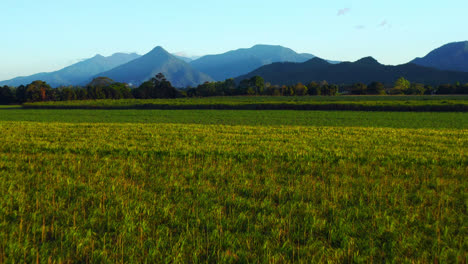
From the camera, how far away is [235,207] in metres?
7.00

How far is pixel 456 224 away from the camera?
20.1ft

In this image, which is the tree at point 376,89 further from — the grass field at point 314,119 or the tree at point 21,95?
the tree at point 21,95

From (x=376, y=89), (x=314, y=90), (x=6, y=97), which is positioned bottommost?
(x=376, y=89)

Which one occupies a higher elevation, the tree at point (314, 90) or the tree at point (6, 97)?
the tree at point (6, 97)

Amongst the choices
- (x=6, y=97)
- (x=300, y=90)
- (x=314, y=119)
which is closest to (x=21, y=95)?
(x=6, y=97)

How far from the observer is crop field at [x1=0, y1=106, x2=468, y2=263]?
4.92 m

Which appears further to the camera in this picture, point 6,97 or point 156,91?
point 156,91

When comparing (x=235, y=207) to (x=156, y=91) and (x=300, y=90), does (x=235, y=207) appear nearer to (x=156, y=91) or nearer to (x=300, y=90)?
(x=156, y=91)

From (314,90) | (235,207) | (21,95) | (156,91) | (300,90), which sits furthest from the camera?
(300,90)

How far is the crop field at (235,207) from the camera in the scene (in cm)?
492

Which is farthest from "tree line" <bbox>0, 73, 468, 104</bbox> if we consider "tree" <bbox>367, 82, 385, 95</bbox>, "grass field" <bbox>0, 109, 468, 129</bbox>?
"grass field" <bbox>0, 109, 468, 129</bbox>

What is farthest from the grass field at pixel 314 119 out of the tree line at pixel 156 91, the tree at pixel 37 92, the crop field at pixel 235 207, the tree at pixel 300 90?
the tree at pixel 300 90

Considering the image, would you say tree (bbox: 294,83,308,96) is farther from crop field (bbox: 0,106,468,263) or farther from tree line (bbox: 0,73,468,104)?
crop field (bbox: 0,106,468,263)

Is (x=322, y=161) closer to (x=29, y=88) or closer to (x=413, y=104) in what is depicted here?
(x=413, y=104)
